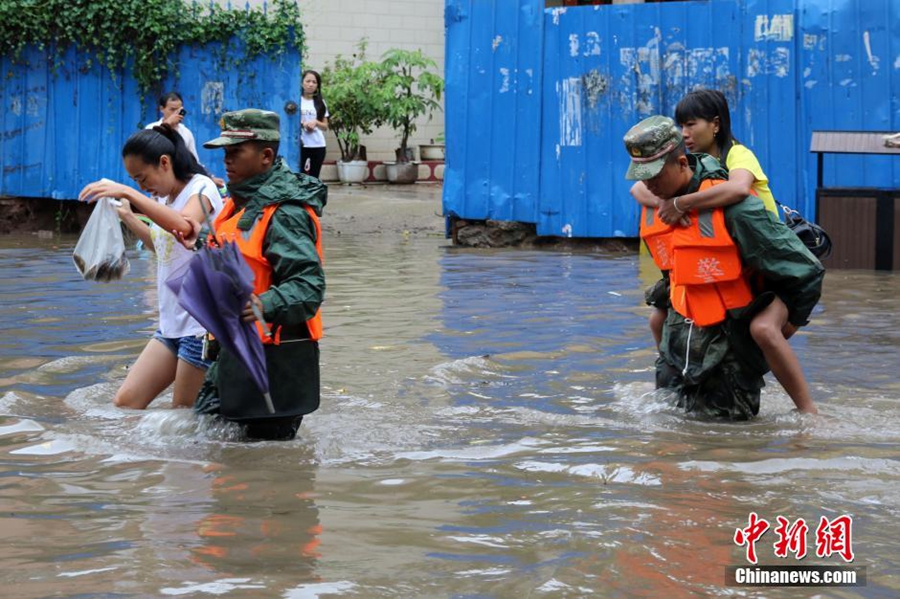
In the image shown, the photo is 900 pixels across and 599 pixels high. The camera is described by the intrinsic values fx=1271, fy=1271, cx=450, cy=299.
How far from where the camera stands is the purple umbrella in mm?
4906

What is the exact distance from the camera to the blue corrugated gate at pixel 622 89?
13031 mm

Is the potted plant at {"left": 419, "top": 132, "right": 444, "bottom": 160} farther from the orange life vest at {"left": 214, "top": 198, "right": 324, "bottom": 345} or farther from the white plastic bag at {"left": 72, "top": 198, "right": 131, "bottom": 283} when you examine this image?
the orange life vest at {"left": 214, "top": 198, "right": 324, "bottom": 345}

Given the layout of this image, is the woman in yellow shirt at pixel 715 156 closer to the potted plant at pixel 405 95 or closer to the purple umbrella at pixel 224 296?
the purple umbrella at pixel 224 296

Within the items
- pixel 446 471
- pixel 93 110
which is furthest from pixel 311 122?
pixel 446 471

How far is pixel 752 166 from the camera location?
6.10 metres

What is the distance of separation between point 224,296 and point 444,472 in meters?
1.21

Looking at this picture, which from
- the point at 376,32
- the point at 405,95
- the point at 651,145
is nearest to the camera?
the point at 651,145

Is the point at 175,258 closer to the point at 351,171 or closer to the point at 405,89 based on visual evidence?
the point at 351,171

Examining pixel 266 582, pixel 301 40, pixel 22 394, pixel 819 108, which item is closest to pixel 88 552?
pixel 266 582

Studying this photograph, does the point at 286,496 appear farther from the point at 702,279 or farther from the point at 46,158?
the point at 46,158

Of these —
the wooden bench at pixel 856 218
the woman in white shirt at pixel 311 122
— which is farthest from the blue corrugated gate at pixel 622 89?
the woman in white shirt at pixel 311 122

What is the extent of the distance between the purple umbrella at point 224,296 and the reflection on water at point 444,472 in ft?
1.90

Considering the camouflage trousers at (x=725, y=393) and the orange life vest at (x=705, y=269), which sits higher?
the orange life vest at (x=705, y=269)

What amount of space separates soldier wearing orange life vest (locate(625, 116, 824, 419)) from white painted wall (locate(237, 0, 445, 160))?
→ 53.4 ft
